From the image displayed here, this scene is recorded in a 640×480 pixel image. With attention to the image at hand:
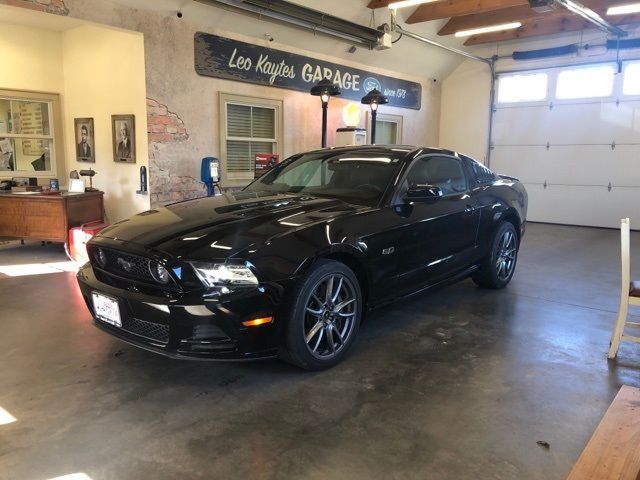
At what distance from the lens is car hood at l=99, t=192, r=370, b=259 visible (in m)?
2.40

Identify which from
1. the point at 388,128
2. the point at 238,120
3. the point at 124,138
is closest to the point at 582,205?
the point at 388,128

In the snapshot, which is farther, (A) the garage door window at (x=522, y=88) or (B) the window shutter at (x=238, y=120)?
(A) the garage door window at (x=522, y=88)

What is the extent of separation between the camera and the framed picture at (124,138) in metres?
6.09

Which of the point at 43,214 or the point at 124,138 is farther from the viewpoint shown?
the point at 124,138

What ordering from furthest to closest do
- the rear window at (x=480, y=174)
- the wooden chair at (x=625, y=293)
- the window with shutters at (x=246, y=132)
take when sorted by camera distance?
1. the window with shutters at (x=246, y=132)
2. the rear window at (x=480, y=174)
3. the wooden chair at (x=625, y=293)

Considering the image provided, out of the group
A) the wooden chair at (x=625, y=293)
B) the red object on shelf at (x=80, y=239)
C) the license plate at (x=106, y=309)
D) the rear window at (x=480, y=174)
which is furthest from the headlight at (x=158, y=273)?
the red object on shelf at (x=80, y=239)

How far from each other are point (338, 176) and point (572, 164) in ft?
25.6

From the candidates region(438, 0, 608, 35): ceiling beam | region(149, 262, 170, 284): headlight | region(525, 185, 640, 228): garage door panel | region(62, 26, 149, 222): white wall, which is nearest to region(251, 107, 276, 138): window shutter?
region(62, 26, 149, 222): white wall

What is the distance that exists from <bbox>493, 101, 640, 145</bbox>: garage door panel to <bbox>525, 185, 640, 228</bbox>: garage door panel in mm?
922

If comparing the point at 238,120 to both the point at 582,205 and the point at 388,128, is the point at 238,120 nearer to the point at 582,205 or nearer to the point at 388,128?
the point at 388,128

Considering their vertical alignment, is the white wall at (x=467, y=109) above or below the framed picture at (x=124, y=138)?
above

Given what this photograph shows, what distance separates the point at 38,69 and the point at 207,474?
281 inches

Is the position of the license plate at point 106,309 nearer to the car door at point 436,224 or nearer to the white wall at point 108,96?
the car door at point 436,224

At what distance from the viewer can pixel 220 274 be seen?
7.64 feet
